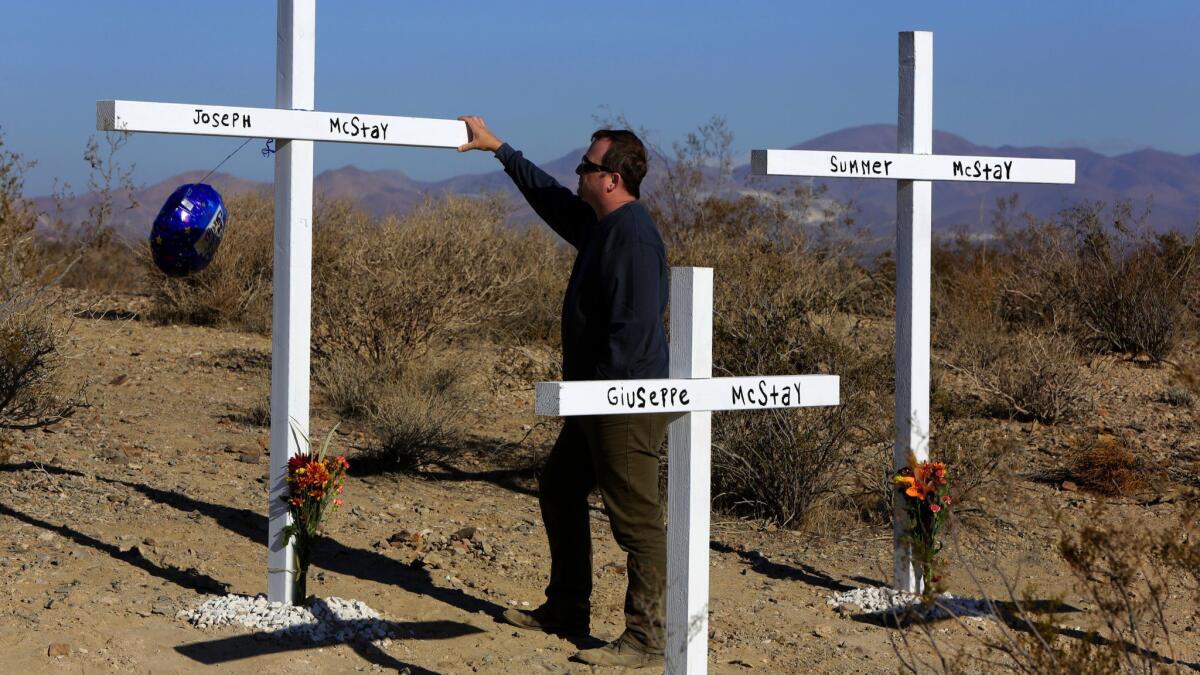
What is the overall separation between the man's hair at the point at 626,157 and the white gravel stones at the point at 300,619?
1.92 m

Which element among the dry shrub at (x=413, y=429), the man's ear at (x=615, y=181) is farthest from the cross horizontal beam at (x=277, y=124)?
the dry shrub at (x=413, y=429)

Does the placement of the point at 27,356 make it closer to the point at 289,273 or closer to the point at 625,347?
the point at 289,273

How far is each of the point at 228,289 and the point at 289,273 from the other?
30.3ft

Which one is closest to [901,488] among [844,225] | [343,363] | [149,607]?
[149,607]

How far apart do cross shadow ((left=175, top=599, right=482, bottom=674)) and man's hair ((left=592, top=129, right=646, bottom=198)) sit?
1.85 metres

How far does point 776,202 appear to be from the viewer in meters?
15.5

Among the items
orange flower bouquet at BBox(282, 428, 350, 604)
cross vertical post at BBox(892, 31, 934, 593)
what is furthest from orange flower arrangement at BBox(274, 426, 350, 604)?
cross vertical post at BBox(892, 31, 934, 593)

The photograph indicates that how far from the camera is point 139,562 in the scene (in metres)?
5.90

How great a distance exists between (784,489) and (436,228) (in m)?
5.15

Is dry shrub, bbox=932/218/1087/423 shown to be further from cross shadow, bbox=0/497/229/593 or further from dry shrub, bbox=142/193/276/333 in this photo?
dry shrub, bbox=142/193/276/333

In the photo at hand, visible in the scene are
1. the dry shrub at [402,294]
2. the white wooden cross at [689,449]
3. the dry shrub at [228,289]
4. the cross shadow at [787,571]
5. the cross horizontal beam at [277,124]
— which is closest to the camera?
the white wooden cross at [689,449]

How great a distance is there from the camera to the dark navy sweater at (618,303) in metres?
4.82

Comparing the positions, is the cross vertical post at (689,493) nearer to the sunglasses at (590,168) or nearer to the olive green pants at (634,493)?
the olive green pants at (634,493)

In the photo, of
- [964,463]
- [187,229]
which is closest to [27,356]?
[187,229]
